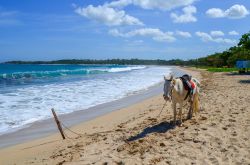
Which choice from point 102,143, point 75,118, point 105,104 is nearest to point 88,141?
point 102,143

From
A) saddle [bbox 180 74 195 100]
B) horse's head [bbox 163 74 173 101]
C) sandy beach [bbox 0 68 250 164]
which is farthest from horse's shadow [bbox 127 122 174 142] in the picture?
saddle [bbox 180 74 195 100]

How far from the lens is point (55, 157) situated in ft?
26.8

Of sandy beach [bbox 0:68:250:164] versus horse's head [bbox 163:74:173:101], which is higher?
horse's head [bbox 163:74:173:101]

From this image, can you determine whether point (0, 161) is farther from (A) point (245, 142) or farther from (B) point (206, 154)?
(A) point (245, 142)

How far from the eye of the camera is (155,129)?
972cm

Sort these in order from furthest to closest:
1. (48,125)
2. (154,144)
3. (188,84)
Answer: (48,125) → (188,84) → (154,144)

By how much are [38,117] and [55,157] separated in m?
6.63

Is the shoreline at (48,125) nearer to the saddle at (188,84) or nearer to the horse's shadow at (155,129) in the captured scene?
the horse's shadow at (155,129)

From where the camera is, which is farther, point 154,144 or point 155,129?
point 155,129

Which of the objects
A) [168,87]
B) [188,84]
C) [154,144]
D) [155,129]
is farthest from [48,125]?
[154,144]

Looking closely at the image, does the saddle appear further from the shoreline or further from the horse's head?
the shoreline

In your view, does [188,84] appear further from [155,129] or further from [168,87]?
[155,129]

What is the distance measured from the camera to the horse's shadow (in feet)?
29.6

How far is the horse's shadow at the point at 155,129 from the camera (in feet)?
29.6
